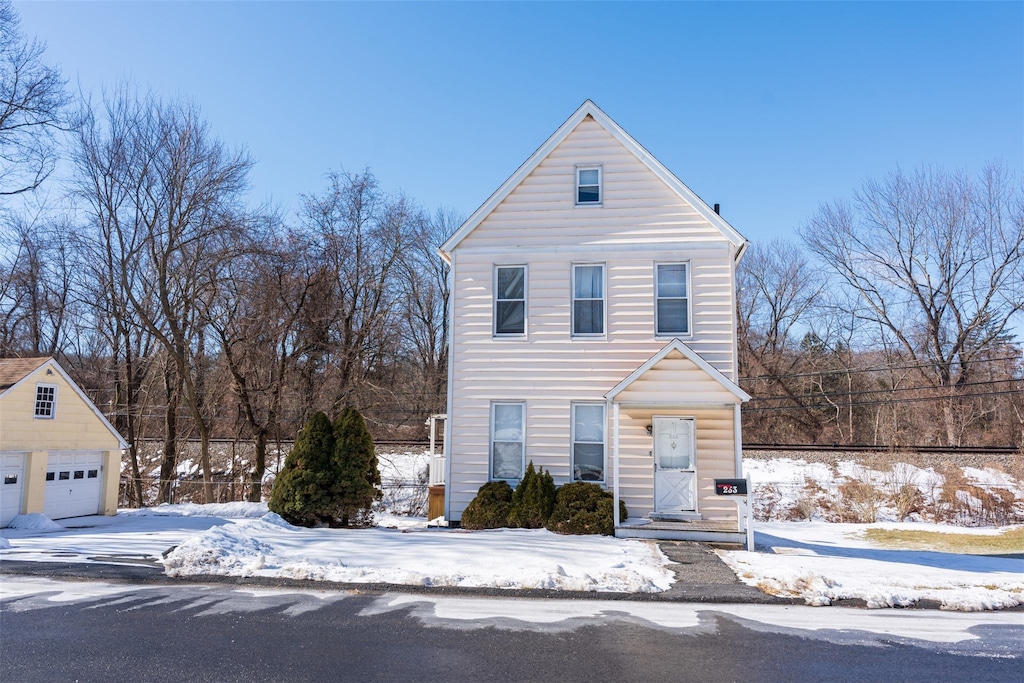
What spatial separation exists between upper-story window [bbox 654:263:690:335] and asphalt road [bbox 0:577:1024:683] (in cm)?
736

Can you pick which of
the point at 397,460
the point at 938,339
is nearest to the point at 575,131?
the point at 397,460

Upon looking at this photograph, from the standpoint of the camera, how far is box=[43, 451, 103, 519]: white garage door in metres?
17.9

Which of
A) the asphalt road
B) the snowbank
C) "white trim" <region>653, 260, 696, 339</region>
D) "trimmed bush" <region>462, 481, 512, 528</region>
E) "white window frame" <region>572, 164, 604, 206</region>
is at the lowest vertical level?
the snowbank

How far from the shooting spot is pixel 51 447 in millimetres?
17828

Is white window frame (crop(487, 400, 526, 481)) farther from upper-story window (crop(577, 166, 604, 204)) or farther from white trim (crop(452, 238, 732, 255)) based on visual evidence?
upper-story window (crop(577, 166, 604, 204))

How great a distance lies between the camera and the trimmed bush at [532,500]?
13.2 m

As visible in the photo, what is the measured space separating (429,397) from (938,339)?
24.6 m

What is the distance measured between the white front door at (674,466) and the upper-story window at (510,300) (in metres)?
3.69

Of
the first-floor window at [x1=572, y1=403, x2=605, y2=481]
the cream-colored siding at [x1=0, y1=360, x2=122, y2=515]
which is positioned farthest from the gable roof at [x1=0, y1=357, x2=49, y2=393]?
the first-floor window at [x1=572, y1=403, x2=605, y2=481]

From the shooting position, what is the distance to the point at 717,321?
14148 millimetres

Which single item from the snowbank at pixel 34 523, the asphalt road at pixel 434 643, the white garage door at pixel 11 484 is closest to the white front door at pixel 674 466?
the asphalt road at pixel 434 643

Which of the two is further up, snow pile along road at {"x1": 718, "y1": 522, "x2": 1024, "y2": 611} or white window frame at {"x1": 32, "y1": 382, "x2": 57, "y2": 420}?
white window frame at {"x1": 32, "y1": 382, "x2": 57, "y2": 420}

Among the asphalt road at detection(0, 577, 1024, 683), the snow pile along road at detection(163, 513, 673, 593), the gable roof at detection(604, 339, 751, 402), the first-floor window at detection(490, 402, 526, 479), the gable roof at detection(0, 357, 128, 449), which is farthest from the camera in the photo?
the gable roof at detection(0, 357, 128, 449)

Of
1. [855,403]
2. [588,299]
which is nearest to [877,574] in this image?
[588,299]
